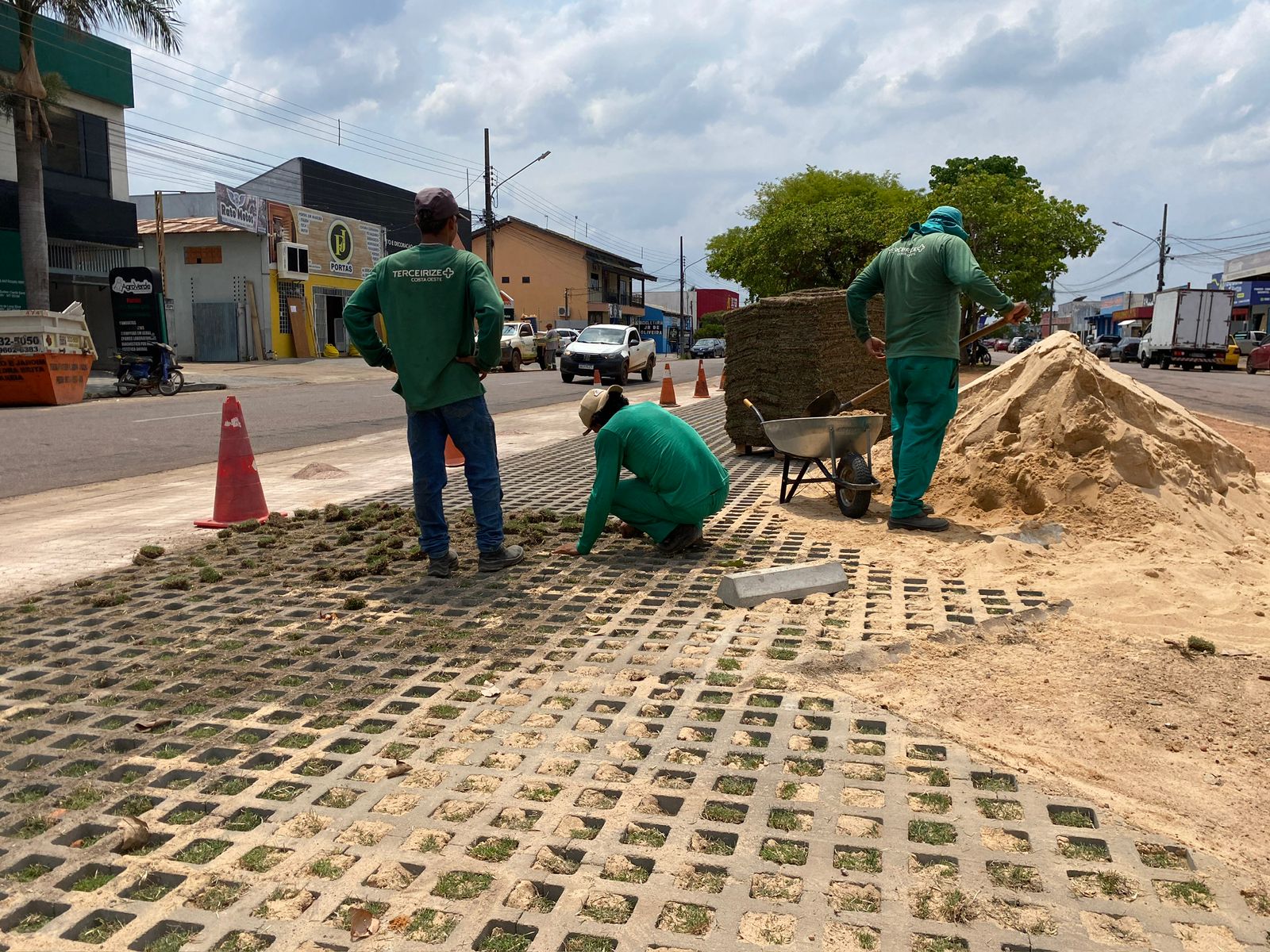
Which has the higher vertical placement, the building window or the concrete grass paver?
the building window

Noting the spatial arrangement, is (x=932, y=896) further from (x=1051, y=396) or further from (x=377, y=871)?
(x=1051, y=396)

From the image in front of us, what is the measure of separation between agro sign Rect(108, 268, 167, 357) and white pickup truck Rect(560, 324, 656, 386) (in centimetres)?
947

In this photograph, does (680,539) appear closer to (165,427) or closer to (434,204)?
(434,204)

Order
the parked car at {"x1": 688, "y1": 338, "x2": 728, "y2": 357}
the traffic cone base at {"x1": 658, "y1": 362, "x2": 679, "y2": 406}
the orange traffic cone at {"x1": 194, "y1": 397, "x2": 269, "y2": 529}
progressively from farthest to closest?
the parked car at {"x1": 688, "y1": 338, "x2": 728, "y2": 357}, the traffic cone base at {"x1": 658, "y1": 362, "x2": 679, "y2": 406}, the orange traffic cone at {"x1": 194, "y1": 397, "x2": 269, "y2": 529}

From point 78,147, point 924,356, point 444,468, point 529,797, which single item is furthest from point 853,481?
point 78,147

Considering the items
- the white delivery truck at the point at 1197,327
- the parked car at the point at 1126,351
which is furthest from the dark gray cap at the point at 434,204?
the parked car at the point at 1126,351

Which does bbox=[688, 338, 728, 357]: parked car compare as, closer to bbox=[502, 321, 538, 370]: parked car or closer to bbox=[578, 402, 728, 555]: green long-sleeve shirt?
bbox=[502, 321, 538, 370]: parked car

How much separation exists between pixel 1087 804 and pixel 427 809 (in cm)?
174

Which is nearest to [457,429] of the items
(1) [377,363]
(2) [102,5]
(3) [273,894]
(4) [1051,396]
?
(1) [377,363]

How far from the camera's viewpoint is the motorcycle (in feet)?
65.3

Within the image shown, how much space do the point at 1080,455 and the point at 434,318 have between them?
157 inches

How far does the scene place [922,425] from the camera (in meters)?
5.81

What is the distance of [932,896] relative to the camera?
6.82 ft

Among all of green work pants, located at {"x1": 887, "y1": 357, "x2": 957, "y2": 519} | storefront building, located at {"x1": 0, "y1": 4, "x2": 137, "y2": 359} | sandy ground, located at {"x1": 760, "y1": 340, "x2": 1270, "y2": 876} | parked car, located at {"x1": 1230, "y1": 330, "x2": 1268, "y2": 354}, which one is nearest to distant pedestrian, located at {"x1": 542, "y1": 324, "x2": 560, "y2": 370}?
storefront building, located at {"x1": 0, "y1": 4, "x2": 137, "y2": 359}
